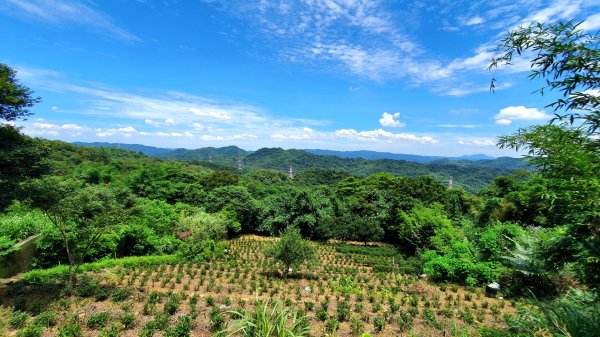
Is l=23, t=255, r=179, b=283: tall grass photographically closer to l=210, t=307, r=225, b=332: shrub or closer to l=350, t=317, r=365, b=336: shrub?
l=210, t=307, r=225, b=332: shrub

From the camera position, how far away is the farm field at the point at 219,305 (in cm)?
679

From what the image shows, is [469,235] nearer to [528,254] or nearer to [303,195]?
[528,254]

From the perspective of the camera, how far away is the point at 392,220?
27562 mm

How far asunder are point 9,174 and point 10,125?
140 centimetres

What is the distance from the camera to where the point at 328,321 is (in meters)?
7.36

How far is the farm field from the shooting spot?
6.79 metres

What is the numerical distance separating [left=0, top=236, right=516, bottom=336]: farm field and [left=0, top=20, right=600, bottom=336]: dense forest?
4.39 feet

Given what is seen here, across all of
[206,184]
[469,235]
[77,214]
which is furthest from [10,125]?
[206,184]

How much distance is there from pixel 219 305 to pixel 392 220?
2238cm

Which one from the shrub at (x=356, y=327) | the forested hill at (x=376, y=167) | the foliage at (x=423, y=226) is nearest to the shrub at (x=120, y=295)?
the shrub at (x=356, y=327)

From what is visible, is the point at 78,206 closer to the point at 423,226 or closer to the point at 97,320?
the point at 97,320

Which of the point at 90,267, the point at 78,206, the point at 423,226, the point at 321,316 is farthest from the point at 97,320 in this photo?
the point at 423,226

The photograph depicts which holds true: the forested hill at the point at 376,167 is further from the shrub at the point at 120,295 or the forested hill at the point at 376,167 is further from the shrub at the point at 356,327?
the shrub at the point at 356,327

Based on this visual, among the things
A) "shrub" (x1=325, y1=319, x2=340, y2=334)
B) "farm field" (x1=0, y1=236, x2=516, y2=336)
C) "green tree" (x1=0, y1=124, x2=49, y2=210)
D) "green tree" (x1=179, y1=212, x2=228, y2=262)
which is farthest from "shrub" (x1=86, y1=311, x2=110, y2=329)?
"green tree" (x1=179, y1=212, x2=228, y2=262)
